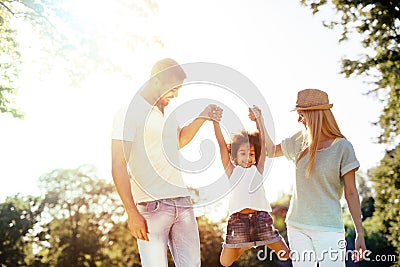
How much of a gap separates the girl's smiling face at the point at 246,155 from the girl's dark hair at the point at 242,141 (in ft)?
0.09

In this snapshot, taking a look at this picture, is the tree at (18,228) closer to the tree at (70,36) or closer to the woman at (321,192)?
the tree at (70,36)

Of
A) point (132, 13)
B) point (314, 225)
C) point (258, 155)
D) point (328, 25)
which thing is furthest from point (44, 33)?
point (314, 225)

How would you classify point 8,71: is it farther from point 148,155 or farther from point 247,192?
point 148,155

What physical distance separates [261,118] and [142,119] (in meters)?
1.26

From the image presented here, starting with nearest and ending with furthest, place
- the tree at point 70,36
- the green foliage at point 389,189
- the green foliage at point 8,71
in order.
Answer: the tree at point 70,36 → the green foliage at point 8,71 → the green foliage at point 389,189

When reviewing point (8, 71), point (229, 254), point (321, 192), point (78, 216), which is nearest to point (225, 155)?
point (229, 254)

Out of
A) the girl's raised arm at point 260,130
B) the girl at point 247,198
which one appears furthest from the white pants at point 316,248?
the girl's raised arm at point 260,130

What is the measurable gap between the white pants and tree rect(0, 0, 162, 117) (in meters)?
9.78

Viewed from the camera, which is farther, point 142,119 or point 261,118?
point 261,118

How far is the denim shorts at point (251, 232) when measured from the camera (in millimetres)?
4973

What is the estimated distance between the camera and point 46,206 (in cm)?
3694

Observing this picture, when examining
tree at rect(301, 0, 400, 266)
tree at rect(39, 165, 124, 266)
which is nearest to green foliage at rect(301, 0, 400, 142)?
tree at rect(301, 0, 400, 266)

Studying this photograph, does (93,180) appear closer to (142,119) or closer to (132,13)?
(132,13)

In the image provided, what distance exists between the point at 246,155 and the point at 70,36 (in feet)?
30.0
